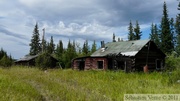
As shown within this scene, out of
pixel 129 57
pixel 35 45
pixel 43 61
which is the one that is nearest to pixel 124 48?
pixel 129 57

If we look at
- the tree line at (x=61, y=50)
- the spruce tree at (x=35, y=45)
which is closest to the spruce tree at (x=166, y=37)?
the tree line at (x=61, y=50)

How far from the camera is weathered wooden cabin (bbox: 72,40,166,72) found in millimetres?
28188

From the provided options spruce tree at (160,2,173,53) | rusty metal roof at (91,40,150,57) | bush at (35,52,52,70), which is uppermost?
spruce tree at (160,2,173,53)

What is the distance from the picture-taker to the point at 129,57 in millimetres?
28016

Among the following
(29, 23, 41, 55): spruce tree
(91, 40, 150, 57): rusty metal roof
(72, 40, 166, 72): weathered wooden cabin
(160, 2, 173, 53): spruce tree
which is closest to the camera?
(72, 40, 166, 72): weathered wooden cabin

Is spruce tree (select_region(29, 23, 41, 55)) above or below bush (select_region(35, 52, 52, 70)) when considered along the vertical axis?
above

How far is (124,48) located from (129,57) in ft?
9.54

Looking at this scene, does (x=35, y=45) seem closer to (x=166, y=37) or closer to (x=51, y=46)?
(x=51, y=46)

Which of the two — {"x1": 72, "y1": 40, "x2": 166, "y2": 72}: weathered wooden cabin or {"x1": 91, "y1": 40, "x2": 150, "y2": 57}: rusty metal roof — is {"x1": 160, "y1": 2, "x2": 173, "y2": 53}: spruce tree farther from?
{"x1": 91, "y1": 40, "x2": 150, "y2": 57}: rusty metal roof

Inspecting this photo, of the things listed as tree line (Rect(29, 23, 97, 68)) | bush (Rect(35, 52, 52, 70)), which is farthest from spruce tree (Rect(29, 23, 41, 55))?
bush (Rect(35, 52, 52, 70))

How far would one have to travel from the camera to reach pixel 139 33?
66.2 meters

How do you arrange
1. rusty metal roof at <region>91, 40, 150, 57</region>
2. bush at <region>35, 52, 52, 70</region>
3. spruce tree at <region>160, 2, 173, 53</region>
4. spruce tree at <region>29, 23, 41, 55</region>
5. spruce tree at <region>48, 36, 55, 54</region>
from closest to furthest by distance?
rusty metal roof at <region>91, 40, 150, 57</region>
bush at <region>35, 52, 52, 70</region>
spruce tree at <region>160, 2, 173, 53</region>
spruce tree at <region>29, 23, 41, 55</region>
spruce tree at <region>48, 36, 55, 54</region>

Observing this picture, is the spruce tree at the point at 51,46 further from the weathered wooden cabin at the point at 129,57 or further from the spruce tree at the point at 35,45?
the weathered wooden cabin at the point at 129,57

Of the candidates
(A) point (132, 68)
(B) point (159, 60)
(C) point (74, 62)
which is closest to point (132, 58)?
(A) point (132, 68)
